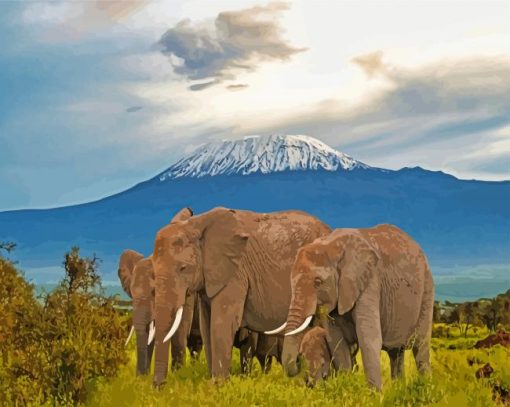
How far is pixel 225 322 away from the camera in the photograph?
50.3 feet

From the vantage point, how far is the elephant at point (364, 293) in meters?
13.9

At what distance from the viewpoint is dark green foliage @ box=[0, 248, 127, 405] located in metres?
13.6

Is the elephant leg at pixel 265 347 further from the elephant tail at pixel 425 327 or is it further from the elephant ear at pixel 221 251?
the elephant tail at pixel 425 327

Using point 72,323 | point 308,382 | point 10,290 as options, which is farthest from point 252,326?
point 10,290

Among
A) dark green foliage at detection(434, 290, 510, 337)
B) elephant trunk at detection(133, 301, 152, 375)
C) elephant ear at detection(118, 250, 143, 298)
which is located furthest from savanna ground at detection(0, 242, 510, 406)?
dark green foliage at detection(434, 290, 510, 337)

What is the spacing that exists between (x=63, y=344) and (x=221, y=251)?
333 cm

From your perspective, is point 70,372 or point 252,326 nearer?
point 70,372

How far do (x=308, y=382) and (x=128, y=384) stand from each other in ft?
9.95

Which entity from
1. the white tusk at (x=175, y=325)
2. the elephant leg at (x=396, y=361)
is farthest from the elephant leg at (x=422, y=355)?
the white tusk at (x=175, y=325)

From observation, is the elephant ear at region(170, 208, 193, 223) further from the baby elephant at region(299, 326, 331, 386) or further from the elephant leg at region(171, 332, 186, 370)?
the baby elephant at region(299, 326, 331, 386)

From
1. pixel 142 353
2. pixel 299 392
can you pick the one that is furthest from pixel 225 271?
pixel 142 353

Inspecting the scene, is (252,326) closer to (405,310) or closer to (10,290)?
(405,310)

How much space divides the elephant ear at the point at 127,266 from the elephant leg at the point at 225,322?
227 inches

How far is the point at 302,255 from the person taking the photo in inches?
553
